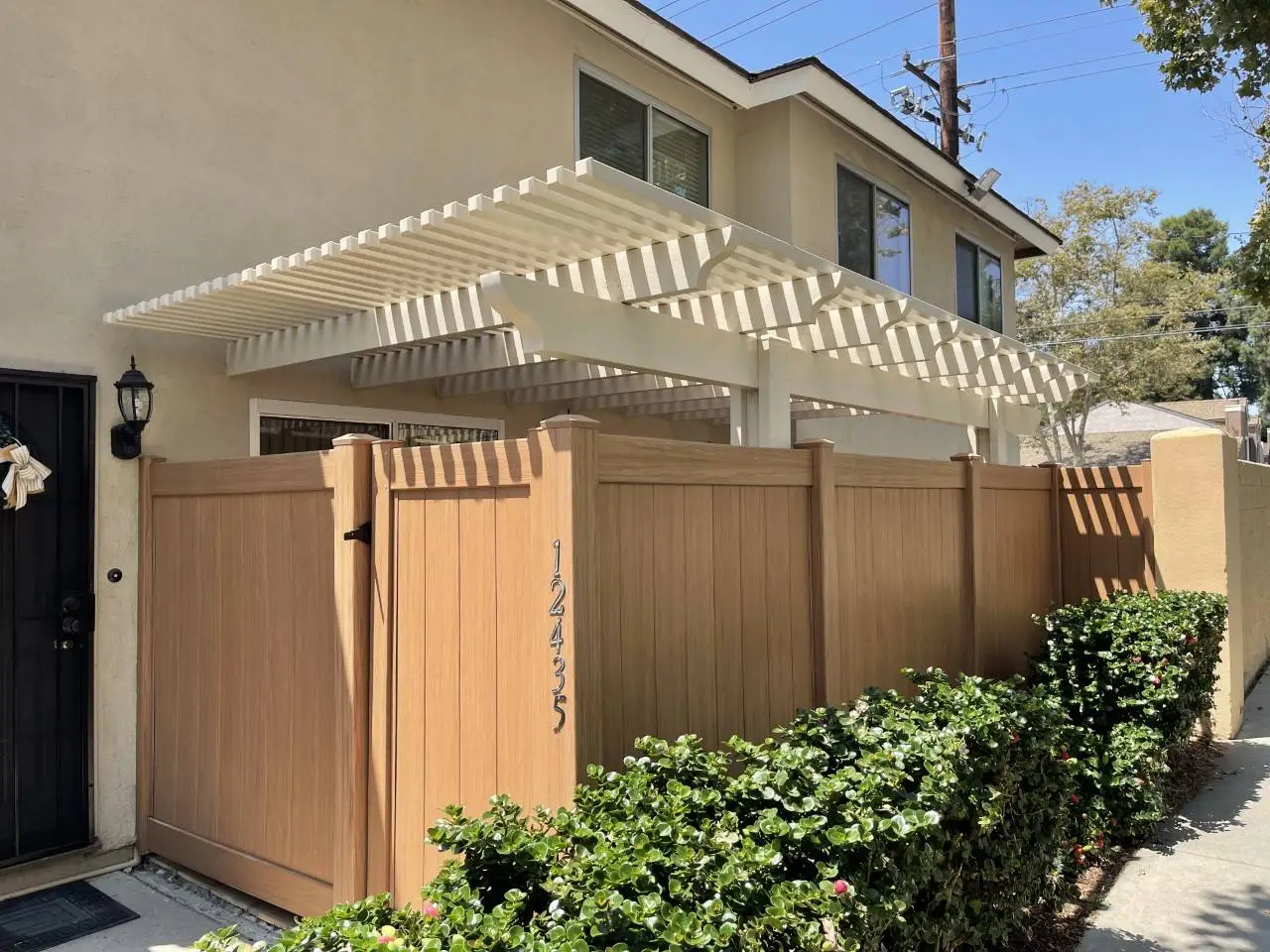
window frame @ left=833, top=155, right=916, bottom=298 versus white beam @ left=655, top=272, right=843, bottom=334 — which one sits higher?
window frame @ left=833, top=155, right=916, bottom=298

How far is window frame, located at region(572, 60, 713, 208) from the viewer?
27.2 feet

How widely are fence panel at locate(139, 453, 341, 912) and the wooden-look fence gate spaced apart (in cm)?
2

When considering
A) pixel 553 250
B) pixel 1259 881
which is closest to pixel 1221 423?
pixel 1259 881

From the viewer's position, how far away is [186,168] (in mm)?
5730

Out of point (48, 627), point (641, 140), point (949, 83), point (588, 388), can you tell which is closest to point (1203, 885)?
point (588, 388)

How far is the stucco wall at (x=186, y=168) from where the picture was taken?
512 centimetres

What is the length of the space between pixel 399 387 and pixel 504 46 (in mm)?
3129

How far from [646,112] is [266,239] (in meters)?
4.32

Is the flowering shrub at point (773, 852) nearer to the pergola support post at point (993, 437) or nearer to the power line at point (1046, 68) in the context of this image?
the pergola support post at point (993, 437)

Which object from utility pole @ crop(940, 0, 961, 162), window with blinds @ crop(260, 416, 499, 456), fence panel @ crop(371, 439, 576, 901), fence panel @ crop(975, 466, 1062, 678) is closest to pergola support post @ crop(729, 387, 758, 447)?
window with blinds @ crop(260, 416, 499, 456)

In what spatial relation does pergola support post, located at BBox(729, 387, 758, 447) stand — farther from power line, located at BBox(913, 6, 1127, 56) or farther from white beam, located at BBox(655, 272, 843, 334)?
power line, located at BBox(913, 6, 1127, 56)

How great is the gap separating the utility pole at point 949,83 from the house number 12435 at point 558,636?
17.0m

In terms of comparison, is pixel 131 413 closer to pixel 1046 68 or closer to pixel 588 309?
pixel 588 309

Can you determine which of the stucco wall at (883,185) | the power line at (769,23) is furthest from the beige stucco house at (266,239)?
the power line at (769,23)
